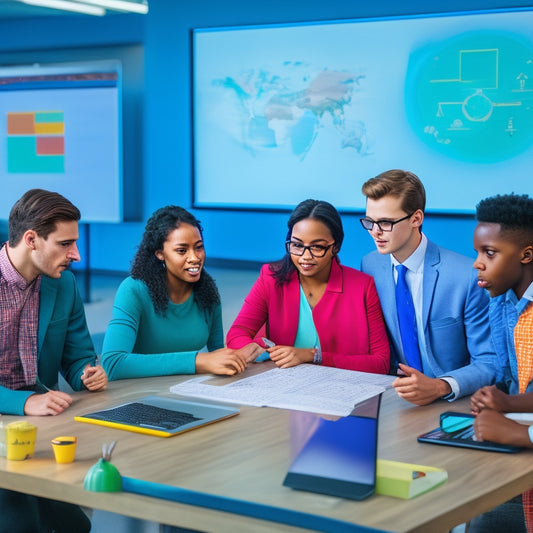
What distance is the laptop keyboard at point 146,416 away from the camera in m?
2.01

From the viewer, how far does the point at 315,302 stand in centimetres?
301

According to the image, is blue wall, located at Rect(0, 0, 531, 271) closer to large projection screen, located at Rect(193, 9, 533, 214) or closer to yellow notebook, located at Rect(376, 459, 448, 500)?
large projection screen, located at Rect(193, 9, 533, 214)

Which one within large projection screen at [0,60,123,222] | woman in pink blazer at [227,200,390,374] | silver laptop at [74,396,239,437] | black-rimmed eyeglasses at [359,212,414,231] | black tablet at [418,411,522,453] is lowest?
black tablet at [418,411,522,453]

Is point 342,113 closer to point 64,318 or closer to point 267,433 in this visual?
point 64,318

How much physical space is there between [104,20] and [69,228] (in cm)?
568

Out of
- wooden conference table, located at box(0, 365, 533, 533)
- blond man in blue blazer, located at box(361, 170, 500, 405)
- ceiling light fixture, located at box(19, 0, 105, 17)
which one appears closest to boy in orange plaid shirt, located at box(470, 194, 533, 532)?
blond man in blue blazer, located at box(361, 170, 500, 405)

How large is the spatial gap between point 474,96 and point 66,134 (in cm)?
356

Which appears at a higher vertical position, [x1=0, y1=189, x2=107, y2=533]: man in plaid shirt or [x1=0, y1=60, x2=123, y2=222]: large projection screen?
[x1=0, y1=60, x2=123, y2=222]: large projection screen

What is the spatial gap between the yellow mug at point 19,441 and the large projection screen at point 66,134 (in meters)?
5.37

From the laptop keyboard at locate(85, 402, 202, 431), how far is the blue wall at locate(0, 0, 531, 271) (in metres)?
4.36

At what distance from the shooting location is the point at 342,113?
6.48m

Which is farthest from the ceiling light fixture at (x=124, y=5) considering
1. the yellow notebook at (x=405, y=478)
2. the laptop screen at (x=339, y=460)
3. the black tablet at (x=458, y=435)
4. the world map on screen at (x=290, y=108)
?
the yellow notebook at (x=405, y=478)

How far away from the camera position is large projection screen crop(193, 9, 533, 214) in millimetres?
5883

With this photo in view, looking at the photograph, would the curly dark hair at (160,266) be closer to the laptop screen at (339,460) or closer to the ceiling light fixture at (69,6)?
the laptop screen at (339,460)
